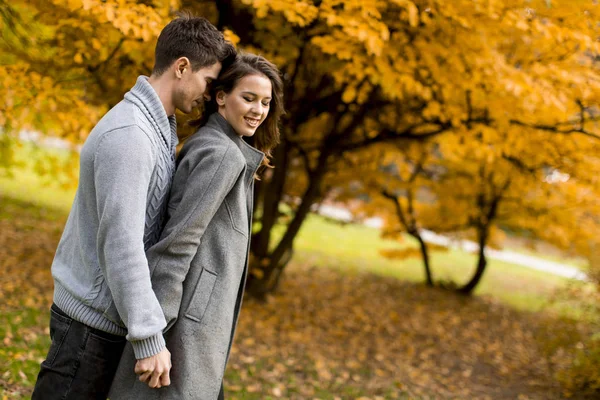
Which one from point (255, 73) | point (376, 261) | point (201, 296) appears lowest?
point (376, 261)

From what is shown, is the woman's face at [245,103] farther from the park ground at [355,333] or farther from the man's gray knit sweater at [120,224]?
the park ground at [355,333]

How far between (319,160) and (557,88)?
9.53ft

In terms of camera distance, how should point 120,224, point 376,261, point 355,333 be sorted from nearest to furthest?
1. point 120,224
2. point 355,333
3. point 376,261

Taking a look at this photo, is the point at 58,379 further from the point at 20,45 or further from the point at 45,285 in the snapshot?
the point at 45,285

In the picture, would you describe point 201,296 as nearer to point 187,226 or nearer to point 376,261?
point 187,226

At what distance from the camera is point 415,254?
9.72 metres

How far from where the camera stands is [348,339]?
6723mm

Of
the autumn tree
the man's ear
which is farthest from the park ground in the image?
the man's ear

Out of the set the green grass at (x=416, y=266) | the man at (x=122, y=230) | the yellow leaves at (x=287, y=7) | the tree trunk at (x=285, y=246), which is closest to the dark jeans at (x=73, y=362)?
the man at (x=122, y=230)

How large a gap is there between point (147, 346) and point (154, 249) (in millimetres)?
301

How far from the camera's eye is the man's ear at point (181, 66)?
1.95 m

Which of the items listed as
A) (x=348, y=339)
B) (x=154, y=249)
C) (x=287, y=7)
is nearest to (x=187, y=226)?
(x=154, y=249)

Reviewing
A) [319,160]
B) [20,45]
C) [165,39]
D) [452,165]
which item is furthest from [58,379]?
[452,165]

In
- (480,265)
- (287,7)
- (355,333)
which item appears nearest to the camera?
(287,7)
